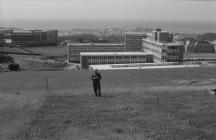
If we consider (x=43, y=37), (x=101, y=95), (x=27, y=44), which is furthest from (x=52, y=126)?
(x=43, y=37)

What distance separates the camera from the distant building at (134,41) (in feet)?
322

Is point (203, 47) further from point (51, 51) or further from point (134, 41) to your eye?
point (51, 51)

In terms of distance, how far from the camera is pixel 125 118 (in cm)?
1075

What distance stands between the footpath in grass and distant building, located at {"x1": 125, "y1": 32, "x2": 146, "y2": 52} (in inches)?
3299

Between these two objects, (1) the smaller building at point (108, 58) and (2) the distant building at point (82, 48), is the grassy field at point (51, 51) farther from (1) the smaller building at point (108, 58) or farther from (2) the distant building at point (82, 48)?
(1) the smaller building at point (108, 58)

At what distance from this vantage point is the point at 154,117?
35.6 feet

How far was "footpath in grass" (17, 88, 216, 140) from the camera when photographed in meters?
9.04

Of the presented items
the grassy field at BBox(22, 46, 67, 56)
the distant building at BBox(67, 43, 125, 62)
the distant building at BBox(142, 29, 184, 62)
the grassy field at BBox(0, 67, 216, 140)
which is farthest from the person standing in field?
the grassy field at BBox(22, 46, 67, 56)

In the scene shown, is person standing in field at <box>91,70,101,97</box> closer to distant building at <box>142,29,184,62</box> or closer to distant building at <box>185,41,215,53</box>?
distant building at <box>142,29,184,62</box>

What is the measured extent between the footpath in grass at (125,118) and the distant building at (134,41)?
275 feet

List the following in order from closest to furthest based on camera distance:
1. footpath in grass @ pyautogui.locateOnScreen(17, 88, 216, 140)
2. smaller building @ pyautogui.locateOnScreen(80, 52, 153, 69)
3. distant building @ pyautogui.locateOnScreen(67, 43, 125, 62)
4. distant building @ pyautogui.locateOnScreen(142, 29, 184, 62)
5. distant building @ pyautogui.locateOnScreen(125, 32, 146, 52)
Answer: footpath in grass @ pyautogui.locateOnScreen(17, 88, 216, 140) → smaller building @ pyautogui.locateOnScreen(80, 52, 153, 69) → distant building @ pyautogui.locateOnScreen(142, 29, 184, 62) → distant building @ pyautogui.locateOnScreen(67, 43, 125, 62) → distant building @ pyautogui.locateOnScreen(125, 32, 146, 52)

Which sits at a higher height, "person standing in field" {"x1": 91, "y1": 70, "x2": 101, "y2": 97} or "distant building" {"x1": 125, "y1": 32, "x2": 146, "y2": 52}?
"person standing in field" {"x1": 91, "y1": 70, "x2": 101, "y2": 97}

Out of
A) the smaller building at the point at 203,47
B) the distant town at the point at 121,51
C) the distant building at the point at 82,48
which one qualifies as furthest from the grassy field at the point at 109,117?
the smaller building at the point at 203,47

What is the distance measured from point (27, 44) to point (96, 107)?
5066 inches
